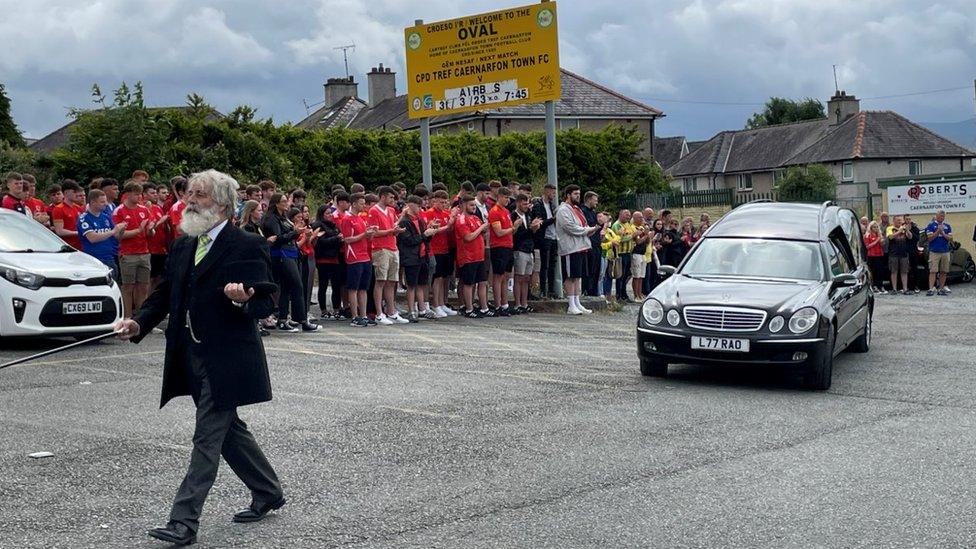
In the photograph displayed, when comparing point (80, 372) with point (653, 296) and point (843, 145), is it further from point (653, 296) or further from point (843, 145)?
point (843, 145)

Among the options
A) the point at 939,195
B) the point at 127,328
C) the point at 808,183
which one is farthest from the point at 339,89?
the point at 127,328

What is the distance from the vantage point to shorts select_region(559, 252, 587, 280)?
20578mm

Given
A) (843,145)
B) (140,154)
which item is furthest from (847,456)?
(843,145)

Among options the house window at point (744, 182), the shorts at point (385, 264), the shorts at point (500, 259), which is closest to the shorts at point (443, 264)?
the shorts at point (500, 259)

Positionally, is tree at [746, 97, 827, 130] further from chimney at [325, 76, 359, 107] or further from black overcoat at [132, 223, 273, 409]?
black overcoat at [132, 223, 273, 409]

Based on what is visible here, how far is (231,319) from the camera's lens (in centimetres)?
688

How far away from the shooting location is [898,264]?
29156 mm

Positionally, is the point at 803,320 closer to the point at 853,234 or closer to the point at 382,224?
the point at 853,234

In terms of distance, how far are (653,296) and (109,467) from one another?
6666 mm

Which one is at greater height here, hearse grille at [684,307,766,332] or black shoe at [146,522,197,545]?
hearse grille at [684,307,766,332]

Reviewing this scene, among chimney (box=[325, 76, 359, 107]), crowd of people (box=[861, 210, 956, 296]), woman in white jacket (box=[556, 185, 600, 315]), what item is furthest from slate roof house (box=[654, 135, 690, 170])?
woman in white jacket (box=[556, 185, 600, 315])

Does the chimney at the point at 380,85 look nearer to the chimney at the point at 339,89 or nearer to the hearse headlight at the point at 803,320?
the chimney at the point at 339,89

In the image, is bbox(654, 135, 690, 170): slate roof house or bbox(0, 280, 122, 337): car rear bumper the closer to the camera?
bbox(0, 280, 122, 337): car rear bumper

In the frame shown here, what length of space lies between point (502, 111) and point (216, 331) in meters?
57.8
